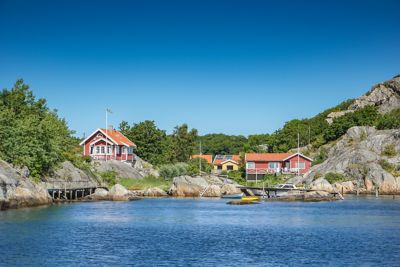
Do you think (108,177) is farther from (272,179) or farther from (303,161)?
(303,161)

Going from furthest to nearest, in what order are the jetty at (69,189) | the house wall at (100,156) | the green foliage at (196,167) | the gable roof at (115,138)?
the house wall at (100,156), the gable roof at (115,138), the green foliage at (196,167), the jetty at (69,189)

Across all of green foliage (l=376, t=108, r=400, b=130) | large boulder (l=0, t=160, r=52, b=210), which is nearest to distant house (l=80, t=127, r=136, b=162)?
large boulder (l=0, t=160, r=52, b=210)

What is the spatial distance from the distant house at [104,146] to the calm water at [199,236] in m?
40.1

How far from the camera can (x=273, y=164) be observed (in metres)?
120

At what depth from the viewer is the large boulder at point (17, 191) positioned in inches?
2427

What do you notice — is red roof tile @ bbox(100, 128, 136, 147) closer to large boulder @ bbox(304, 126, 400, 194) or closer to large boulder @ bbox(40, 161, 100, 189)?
large boulder @ bbox(40, 161, 100, 189)

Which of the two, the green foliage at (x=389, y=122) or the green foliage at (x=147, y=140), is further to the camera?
the green foliage at (x=147, y=140)

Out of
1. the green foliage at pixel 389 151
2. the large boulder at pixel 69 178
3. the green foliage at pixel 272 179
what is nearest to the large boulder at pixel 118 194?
the large boulder at pixel 69 178

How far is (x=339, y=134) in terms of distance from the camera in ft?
423

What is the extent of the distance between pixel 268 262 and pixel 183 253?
5731mm

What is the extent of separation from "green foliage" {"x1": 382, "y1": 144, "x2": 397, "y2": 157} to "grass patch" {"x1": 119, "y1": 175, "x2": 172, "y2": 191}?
4000 cm

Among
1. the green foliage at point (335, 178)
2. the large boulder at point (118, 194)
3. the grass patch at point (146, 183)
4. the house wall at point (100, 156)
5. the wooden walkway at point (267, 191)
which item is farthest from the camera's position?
the house wall at point (100, 156)

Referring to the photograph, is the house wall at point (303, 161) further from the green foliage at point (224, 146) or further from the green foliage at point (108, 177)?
the green foliage at point (224, 146)

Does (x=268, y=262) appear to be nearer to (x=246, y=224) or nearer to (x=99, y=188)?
(x=246, y=224)
